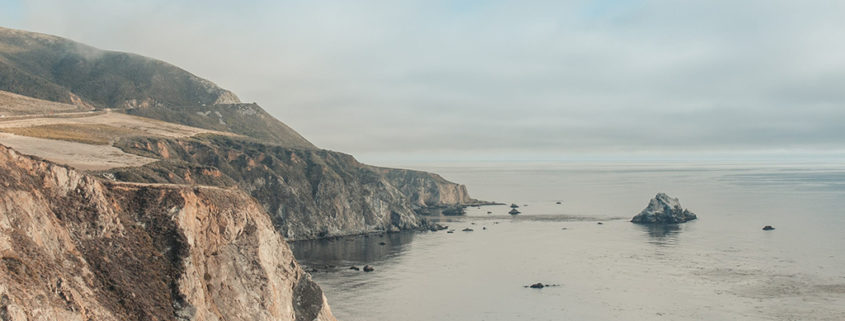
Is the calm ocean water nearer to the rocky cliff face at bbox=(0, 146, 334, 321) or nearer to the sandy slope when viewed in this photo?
the rocky cliff face at bbox=(0, 146, 334, 321)

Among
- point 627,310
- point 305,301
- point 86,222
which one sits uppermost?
point 86,222

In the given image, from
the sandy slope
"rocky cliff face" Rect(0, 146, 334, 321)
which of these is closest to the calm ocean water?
"rocky cliff face" Rect(0, 146, 334, 321)

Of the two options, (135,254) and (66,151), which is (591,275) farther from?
(66,151)

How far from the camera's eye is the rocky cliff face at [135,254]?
41531mm

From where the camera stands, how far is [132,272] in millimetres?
51375

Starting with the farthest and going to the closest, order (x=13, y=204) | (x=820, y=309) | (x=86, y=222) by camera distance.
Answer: (x=820, y=309) → (x=86, y=222) → (x=13, y=204)

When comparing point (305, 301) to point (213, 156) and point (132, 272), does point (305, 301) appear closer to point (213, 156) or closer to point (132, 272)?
point (132, 272)

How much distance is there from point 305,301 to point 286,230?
10427cm

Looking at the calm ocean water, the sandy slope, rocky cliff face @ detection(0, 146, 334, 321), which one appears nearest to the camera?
rocky cliff face @ detection(0, 146, 334, 321)

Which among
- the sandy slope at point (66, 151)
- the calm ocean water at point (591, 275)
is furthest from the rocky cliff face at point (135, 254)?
the sandy slope at point (66, 151)

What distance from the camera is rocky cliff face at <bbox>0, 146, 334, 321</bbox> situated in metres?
41.5

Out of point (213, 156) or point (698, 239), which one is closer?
point (698, 239)

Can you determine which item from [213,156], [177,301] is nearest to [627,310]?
[177,301]

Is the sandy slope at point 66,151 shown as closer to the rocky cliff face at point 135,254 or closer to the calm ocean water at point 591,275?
the rocky cliff face at point 135,254
